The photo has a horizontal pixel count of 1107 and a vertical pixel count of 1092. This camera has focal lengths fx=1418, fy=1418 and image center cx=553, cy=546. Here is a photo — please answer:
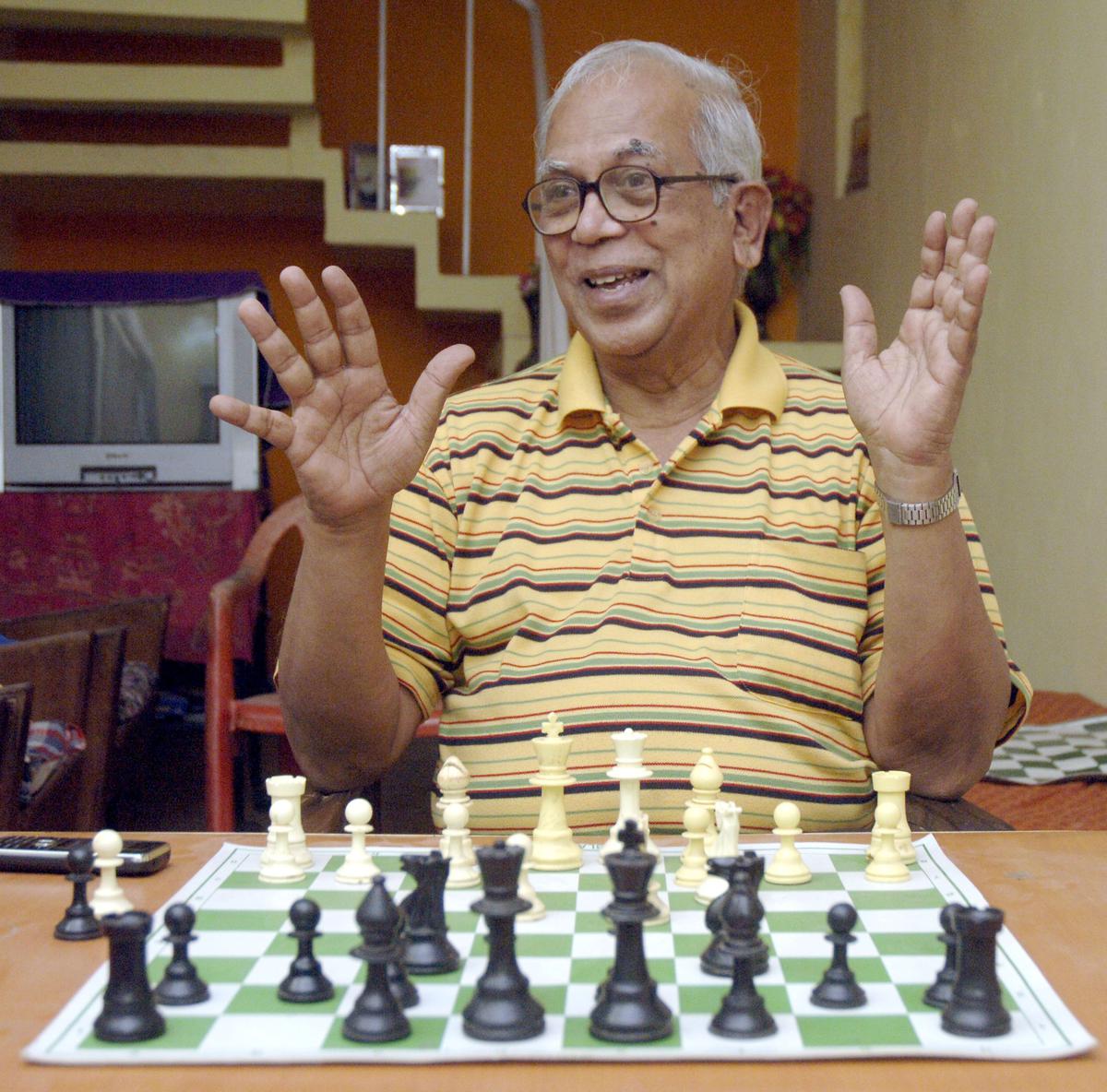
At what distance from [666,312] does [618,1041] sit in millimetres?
994

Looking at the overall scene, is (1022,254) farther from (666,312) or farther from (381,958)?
(381,958)

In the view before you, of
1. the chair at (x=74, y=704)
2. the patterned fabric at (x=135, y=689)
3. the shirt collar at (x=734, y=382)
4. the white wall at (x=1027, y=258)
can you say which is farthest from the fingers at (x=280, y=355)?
the white wall at (x=1027, y=258)

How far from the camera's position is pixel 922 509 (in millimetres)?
1228

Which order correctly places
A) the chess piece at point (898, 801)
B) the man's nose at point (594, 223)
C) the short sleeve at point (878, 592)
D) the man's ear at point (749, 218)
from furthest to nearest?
the man's ear at point (749, 218), the man's nose at point (594, 223), the short sleeve at point (878, 592), the chess piece at point (898, 801)

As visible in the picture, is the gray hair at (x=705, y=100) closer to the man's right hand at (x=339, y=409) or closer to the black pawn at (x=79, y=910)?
the man's right hand at (x=339, y=409)

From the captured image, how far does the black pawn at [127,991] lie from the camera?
70 cm

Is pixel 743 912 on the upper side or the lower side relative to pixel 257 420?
lower

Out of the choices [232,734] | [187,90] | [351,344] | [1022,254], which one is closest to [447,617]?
[351,344]

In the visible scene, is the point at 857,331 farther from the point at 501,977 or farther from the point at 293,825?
the point at 501,977

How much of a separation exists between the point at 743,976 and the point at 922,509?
618 millimetres

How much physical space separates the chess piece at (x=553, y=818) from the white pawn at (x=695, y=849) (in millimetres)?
81

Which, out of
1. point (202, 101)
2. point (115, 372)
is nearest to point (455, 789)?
point (115, 372)

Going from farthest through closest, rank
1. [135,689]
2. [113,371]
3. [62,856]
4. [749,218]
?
1. [113,371]
2. [135,689]
3. [749,218]
4. [62,856]

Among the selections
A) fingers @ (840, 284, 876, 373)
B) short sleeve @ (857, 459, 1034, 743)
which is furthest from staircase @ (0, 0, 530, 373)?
fingers @ (840, 284, 876, 373)
